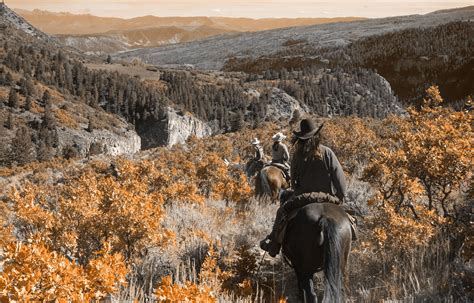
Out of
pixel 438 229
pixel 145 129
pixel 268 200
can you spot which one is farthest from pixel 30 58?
pixel 438 229

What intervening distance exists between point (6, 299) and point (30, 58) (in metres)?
78.0

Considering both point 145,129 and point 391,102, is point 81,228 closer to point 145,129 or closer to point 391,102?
point 145,129

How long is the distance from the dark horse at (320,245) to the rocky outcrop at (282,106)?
5760 centimetres

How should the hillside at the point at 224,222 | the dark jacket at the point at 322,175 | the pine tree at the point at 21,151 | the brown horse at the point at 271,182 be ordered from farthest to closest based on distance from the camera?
the pine tree at the point at 21,151, the brown horse at the point at 271,182, the dark jacket at the point at 322,175, the hillside at the point at 224,222

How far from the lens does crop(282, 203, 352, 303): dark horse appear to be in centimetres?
463

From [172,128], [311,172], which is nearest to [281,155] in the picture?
[311,172]

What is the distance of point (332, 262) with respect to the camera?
4660 mm

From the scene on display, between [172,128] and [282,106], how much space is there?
60.1ft

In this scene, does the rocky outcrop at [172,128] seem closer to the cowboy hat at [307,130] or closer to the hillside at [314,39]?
the cowboy hat at [307,130]

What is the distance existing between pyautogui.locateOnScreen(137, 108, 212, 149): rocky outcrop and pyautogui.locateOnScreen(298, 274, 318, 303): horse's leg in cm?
5738

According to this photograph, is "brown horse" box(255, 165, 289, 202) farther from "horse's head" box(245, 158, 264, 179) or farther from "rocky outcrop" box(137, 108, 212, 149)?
"rocky outcrop" box(137, 108, 212, 149)

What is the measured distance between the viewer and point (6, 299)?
95.5 inches

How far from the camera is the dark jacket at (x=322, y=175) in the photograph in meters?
5.75

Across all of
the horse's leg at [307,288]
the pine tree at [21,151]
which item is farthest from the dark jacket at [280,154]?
the pine tree at [21,151]
